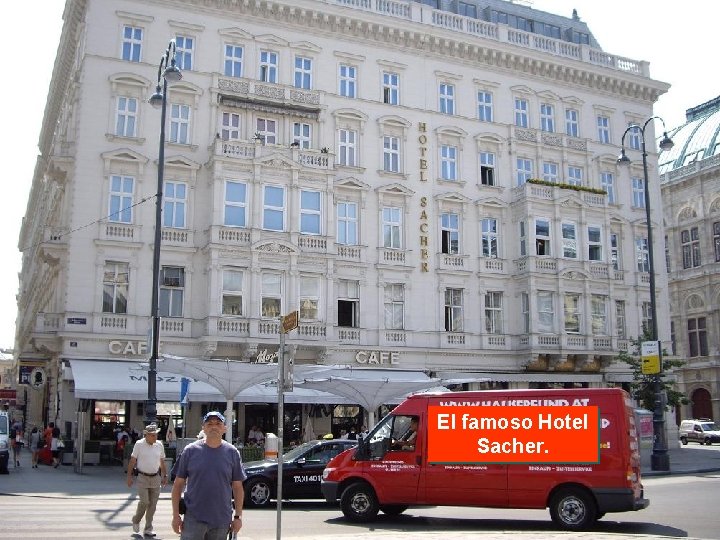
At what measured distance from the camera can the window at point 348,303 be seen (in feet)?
118

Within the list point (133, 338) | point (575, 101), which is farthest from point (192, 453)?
point (575, 101)

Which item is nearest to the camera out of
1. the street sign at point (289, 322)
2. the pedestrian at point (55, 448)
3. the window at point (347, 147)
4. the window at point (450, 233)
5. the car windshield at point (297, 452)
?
the street sign at point (289, 322)

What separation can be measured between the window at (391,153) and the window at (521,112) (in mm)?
7362

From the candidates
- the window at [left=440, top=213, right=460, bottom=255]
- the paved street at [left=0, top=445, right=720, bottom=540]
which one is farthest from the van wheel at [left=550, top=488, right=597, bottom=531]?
the window at [left=440, top=213, right=460, bottom=255]

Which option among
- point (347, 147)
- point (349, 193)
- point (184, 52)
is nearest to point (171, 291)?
point (349, 193)

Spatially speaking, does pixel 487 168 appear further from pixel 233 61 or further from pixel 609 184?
pixel 233 61

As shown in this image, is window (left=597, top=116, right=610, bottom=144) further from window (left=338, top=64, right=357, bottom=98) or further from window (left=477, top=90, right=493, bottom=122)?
window (left=338, top=64, right=357, bottom=98)

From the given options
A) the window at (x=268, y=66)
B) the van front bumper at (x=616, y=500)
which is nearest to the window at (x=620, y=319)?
the window at (x=268, y=66)

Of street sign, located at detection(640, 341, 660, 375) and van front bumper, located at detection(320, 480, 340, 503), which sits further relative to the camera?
street sign, located at detection(640, 341, 660, 375)

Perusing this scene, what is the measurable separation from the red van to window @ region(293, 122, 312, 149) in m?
22.0

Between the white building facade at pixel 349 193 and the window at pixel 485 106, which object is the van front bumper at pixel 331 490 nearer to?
the white building facade at pixel 349 193

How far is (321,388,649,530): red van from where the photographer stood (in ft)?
47.3

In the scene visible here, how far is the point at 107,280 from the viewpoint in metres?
32.3

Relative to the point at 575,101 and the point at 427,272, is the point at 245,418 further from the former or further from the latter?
the point at 575,101
